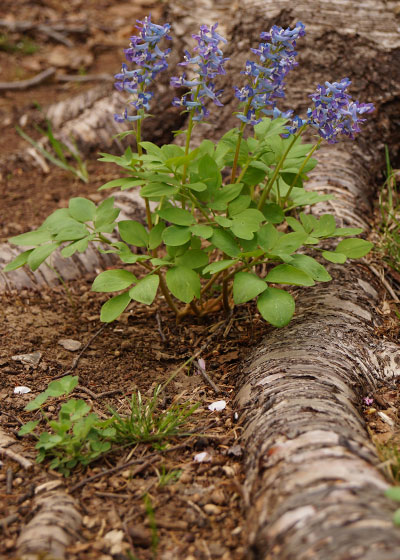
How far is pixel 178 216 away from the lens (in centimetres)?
198

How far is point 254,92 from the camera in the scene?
1878mm

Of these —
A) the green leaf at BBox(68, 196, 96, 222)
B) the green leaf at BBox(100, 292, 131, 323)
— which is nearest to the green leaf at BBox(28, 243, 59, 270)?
the green leaf at BBox(68, 196, 96, 222)

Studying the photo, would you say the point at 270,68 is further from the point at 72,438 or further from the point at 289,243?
the point at 72,438

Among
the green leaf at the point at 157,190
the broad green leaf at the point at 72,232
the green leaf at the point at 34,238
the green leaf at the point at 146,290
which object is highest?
the green leaf at the point at 157,190

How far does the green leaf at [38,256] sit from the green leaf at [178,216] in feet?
1.40

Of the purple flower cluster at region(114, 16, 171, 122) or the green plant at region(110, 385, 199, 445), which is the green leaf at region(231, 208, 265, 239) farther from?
the green plant at region(110, 385, 199, 445)

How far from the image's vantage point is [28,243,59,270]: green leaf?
2.05 metres

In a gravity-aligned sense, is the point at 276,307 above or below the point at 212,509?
above

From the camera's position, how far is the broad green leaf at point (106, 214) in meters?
2.14

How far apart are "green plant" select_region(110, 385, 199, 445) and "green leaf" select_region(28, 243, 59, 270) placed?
0.61 meters

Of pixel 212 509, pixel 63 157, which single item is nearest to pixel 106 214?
pixel 212 509

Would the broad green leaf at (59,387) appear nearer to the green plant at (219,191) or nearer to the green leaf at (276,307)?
the green plant at (219,191)

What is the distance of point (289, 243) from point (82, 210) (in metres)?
0.81

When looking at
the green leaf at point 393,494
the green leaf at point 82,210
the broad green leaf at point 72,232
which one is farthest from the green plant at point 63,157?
the green leaf at point 393,494
